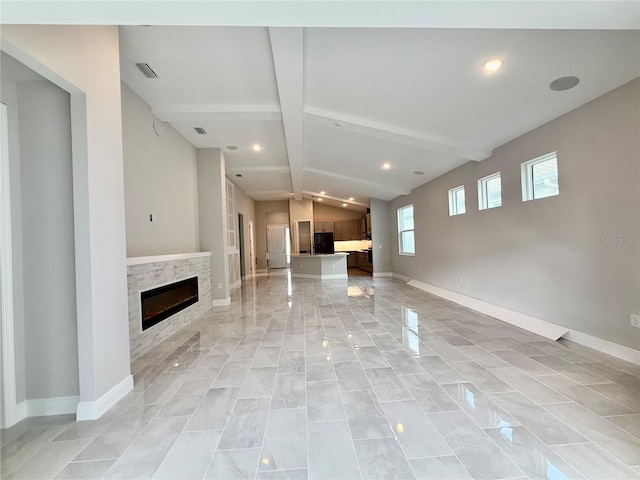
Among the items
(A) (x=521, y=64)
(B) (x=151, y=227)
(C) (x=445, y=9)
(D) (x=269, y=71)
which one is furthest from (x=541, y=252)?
(B) (x=151, y=227)

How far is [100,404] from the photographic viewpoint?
2059mm

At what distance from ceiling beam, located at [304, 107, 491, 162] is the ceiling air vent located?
1.86 meters

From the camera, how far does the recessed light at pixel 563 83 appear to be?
104 inches

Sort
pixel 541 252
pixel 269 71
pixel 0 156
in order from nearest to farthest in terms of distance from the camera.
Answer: pixel 0 156 → pixel 269 71 → pixel 541 252

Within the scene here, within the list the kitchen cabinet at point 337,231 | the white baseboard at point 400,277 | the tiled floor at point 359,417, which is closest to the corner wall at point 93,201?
the tiled floor at point 359,417

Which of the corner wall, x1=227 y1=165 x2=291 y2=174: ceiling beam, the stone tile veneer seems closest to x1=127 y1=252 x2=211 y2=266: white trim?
the stone tile veneer

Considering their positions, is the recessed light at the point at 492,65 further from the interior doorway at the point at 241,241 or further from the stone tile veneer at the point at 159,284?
the interior doorway at the point at 241,241

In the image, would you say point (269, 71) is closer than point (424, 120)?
Yes

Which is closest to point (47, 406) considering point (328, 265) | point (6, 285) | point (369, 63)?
point (6, 285)

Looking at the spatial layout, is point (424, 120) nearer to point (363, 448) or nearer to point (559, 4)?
point (559, 4)

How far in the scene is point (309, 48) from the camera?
2.72m

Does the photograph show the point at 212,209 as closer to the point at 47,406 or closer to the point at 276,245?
the point at 47,406

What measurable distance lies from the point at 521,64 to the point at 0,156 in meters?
4.15

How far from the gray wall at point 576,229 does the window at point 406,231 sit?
11.6 feet
